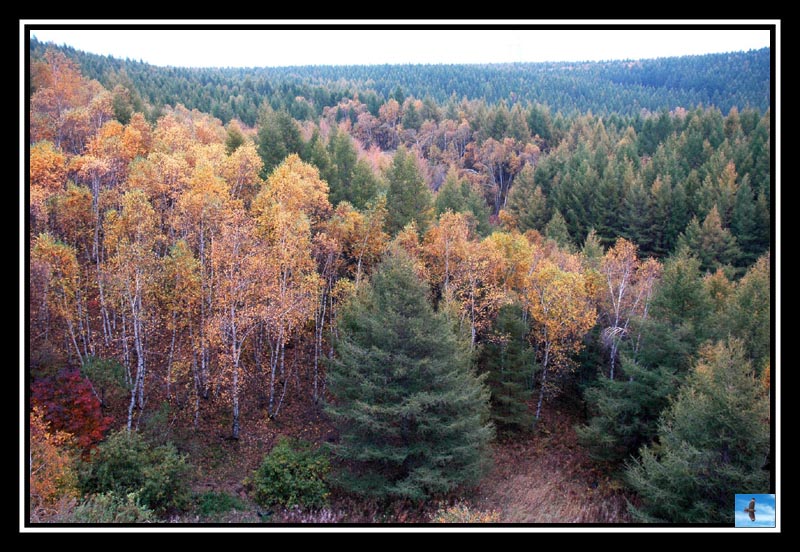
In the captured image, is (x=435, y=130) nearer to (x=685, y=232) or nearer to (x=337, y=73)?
(x=685, y=232)

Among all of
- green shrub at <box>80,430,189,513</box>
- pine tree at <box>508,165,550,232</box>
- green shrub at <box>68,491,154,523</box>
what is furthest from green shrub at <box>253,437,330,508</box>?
pine tree at <box>508,165,550,232</box>

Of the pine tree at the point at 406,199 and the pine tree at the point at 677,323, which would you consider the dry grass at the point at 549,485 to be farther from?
the pine tree at the point at 406,199

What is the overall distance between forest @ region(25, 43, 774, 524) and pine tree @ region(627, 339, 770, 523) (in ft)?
0.26

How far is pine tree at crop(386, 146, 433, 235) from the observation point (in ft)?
102

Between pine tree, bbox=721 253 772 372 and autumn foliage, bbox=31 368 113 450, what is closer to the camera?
autumn foliage, bbox=31 368 113 450

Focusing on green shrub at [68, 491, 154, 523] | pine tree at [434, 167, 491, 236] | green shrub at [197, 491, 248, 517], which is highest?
pine tree at [434, 167, 491, 236]

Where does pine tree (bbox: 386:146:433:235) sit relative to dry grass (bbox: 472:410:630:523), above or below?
above

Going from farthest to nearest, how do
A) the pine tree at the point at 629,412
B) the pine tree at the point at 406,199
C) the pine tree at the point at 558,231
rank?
the pine tree at the point at 558,231 → the pine tree at the point at 406,199 → the pine tree at the point at 629,412

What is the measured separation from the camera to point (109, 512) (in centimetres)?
1398

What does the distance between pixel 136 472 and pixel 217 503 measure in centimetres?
306

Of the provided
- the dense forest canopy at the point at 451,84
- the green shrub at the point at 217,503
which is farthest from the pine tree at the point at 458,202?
the dense forest canopy at the point at 451,84

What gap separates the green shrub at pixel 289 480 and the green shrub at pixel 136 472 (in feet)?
8.94

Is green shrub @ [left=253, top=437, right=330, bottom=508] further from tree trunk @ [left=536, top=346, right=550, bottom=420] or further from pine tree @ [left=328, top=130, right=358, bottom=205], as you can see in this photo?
pine tree @ [left=328, top=130, right=358, bottom=205]

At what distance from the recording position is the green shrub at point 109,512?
43.6 ft
